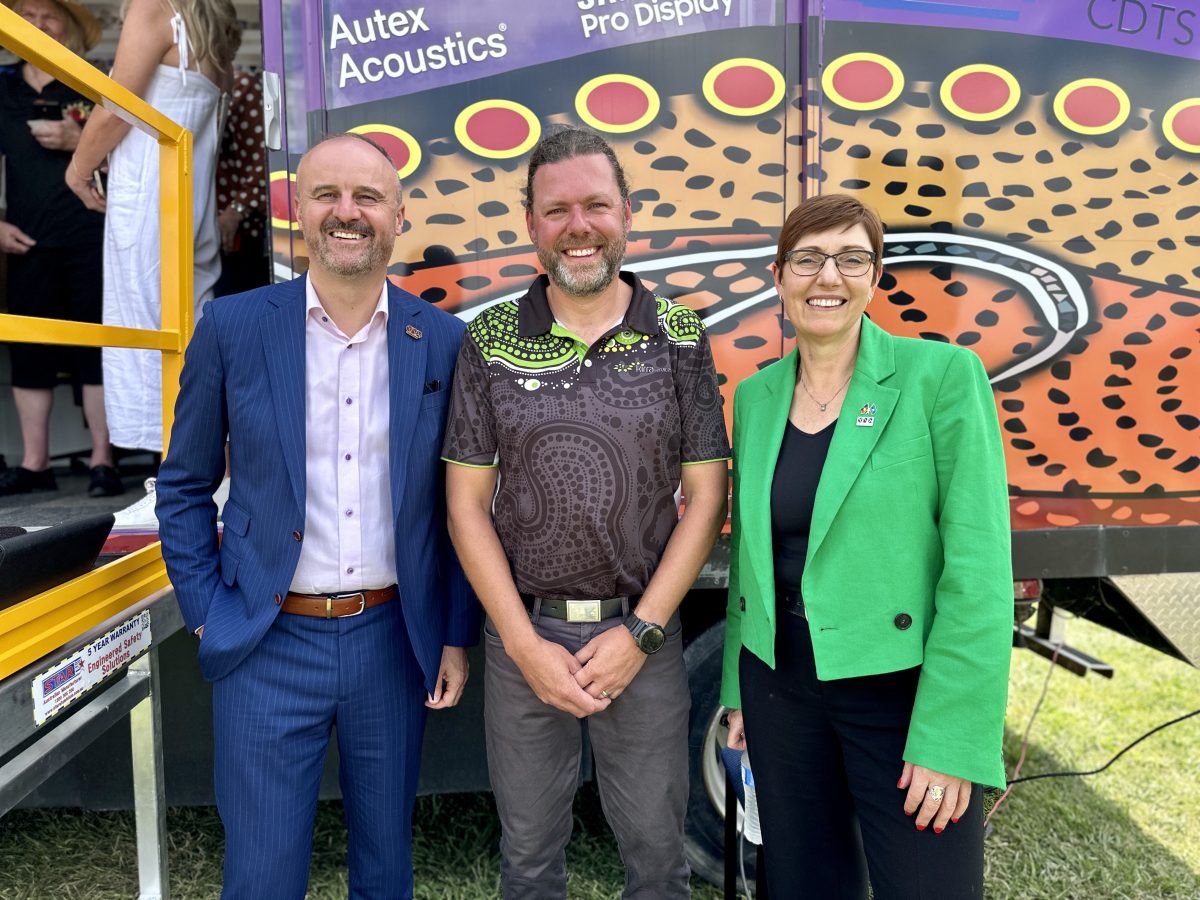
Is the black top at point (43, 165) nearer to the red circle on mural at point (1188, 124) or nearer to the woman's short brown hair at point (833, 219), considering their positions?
the woman's short brown hair at point (833, 219)

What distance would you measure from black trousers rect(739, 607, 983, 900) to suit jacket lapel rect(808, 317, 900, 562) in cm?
24

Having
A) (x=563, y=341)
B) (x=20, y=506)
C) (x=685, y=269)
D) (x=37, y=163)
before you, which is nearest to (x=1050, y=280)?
(x=685, y=269)

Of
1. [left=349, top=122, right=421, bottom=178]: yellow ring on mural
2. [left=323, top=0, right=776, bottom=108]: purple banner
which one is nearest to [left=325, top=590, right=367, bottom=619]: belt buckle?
[left=349, top=122, right=421, bottom=178]: yellow ring on mural

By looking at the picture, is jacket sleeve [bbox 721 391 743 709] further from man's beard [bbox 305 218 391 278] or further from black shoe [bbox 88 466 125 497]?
black shoe [bbox 88 466 125 497]

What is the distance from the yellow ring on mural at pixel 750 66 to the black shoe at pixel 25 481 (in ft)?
9.34

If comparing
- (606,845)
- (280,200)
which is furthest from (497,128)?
(606,845)

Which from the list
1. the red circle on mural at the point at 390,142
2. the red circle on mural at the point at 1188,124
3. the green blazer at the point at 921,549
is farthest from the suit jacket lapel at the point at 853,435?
the red circle on mural at the point at 1188,124

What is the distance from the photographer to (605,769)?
192cm

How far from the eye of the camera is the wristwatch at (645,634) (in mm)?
1772

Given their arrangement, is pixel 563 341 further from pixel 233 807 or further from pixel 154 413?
pixel 154 413

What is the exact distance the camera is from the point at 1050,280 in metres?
2.31

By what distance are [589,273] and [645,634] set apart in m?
0.75

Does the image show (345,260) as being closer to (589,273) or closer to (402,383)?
(402,383)

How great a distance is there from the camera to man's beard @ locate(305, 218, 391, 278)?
5.83ft
